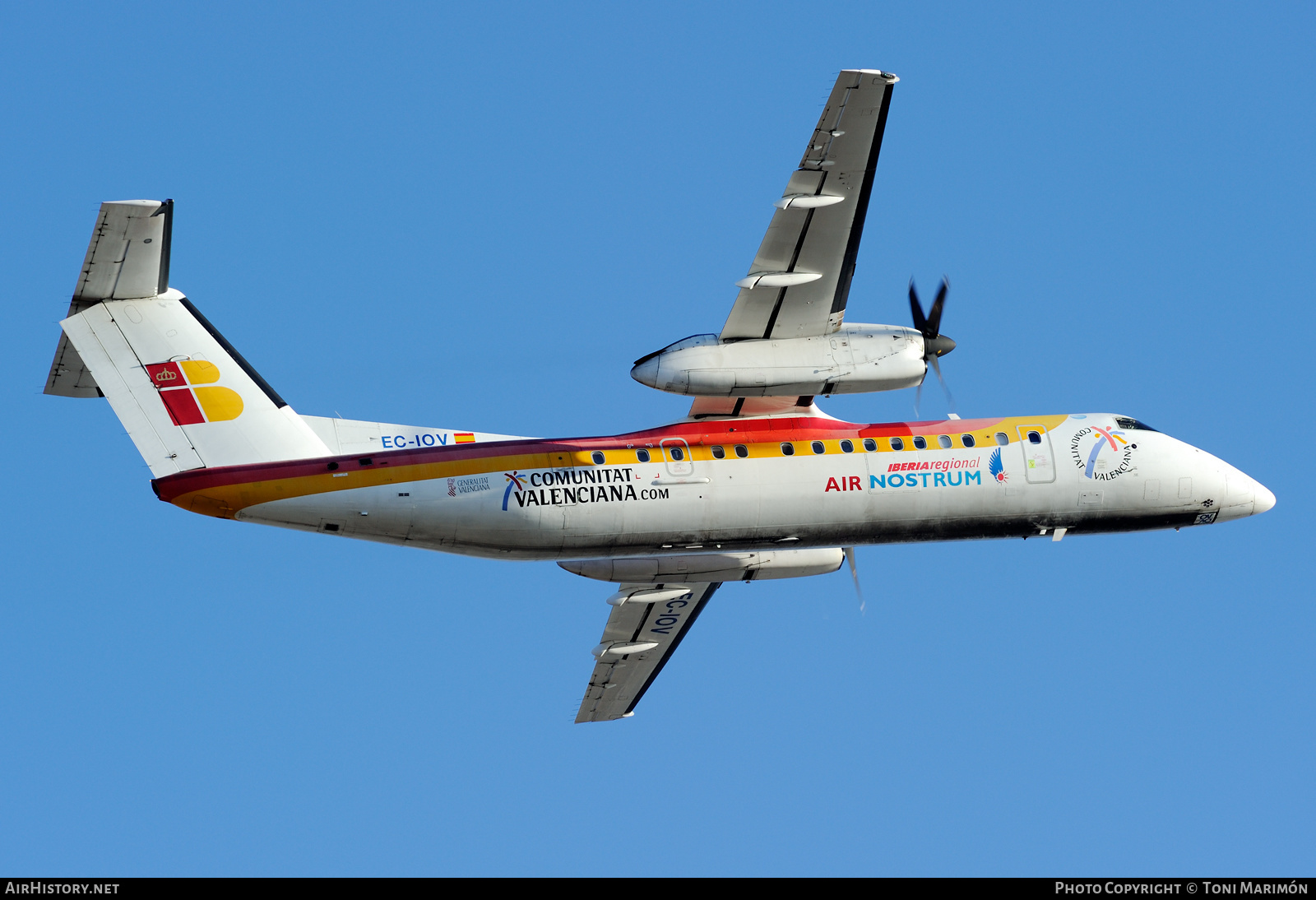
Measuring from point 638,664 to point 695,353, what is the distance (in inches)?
389

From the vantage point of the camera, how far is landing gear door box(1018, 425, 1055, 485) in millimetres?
27766

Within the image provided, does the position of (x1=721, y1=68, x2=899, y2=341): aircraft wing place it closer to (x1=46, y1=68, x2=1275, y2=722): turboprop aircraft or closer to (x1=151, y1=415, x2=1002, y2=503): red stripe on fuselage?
(x1=46, y1=68, x2=1275, y2=722): turboprop aircraft

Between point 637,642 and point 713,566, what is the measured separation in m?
3.75

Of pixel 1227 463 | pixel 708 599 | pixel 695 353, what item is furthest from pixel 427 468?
pixel 1227 463

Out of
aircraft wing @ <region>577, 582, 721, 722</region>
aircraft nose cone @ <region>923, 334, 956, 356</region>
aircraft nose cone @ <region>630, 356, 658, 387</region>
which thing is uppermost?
aircraft nose cone @ <region>923, 334, 956, 356</region>

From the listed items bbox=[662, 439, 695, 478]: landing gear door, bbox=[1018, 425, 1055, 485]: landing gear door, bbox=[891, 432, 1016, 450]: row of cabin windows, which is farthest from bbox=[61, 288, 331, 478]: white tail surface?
bbox=[1018, 425, 1055, 485]: landing gear door

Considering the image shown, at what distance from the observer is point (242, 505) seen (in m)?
24.2

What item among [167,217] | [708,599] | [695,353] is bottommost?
[708,599]

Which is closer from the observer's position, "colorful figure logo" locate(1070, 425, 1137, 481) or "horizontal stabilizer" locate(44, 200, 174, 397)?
"horizontal stabilizer" locate(44, 200, 174, 397)

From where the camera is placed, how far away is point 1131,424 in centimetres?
2895

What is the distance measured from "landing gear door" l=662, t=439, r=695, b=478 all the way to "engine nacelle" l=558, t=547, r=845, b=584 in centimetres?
282

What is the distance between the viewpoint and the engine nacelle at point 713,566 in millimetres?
29297

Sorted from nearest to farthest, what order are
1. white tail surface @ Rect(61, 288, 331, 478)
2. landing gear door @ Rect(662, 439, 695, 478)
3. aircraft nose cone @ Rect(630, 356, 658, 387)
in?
1. white tail surface @ Rect(61, 288, 331, 478)
2. aircraft nose cone @ Rect(630, 356, 658, 387)
3. landing gear door @ Rect(662, 439, 695, 478)
